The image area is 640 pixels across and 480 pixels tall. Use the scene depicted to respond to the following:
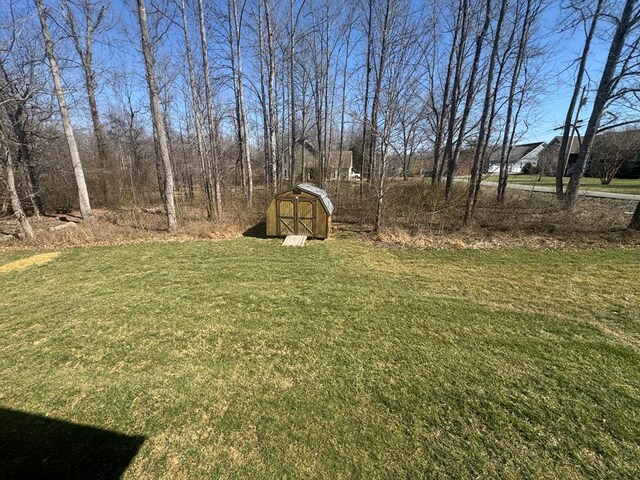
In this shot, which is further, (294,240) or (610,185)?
(610,185)

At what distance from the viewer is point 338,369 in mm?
3262

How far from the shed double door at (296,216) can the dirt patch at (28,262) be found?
646cm

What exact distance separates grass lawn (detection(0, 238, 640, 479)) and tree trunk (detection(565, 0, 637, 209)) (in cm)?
573

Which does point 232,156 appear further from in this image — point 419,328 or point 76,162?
point 419,328

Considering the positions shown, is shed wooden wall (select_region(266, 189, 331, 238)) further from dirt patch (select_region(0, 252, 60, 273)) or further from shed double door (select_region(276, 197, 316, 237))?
dirt patch (select_region(0, 252, 60, 273))

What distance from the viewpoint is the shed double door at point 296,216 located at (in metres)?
9.18

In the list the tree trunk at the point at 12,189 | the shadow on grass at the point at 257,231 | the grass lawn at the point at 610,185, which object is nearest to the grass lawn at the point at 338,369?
the tree trunk at the point at 12,189

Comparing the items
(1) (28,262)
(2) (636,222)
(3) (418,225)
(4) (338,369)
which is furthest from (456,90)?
(1) (28,262)

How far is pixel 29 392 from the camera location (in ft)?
9.51

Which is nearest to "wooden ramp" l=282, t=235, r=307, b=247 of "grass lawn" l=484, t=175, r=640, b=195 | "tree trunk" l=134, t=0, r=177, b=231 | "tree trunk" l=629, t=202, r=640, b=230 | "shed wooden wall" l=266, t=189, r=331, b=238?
"shed wooden wall" l=266, t=189, r=331, b=238

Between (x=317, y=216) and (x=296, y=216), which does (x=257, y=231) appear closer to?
(x=296, y=216)

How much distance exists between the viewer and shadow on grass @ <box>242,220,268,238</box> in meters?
9.91

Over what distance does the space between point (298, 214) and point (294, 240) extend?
97cm

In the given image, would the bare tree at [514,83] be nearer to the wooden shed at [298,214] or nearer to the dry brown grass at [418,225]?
the dry brown grass at [418,225]
